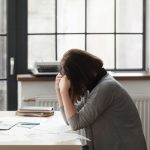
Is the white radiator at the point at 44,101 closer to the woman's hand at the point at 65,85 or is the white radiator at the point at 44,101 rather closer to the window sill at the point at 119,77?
the window sill at the point at 119,77

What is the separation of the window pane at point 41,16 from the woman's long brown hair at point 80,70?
1539 millimetres

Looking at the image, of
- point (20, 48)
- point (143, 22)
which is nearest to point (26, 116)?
point (20, 48)

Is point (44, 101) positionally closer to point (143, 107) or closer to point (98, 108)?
point (143, 107)

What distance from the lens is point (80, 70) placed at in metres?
2.40

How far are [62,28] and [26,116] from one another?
4.76 ft

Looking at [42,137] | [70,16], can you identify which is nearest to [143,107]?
[70,16]

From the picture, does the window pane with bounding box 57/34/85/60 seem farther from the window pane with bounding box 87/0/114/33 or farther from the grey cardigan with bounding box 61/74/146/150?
the grey cardigan with bounding box 61/74/146/150

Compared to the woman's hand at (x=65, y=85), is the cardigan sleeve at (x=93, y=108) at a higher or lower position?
lower

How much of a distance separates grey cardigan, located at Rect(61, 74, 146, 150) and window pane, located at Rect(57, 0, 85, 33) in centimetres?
159

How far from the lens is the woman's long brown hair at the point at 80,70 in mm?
2416

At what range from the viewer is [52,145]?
6.37ft

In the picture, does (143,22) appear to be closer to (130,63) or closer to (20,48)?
(130,63)

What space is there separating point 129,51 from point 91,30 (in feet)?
1.41

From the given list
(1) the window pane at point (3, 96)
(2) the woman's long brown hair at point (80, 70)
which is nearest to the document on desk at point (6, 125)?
(2) the woman's long brown hair at point (80, 70)
